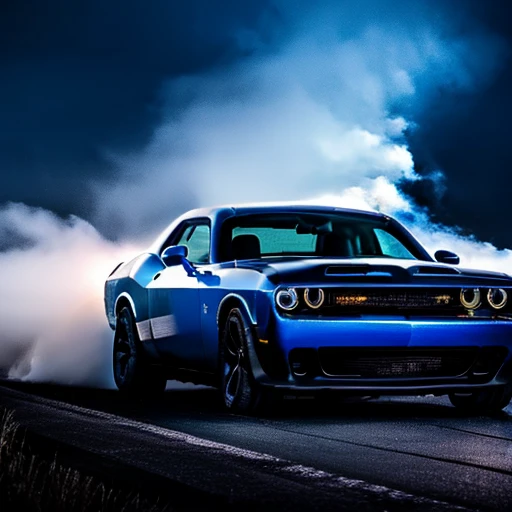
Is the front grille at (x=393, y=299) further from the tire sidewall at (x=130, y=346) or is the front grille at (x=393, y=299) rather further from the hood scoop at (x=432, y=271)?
the tire sidewall at (x=130, y=346)

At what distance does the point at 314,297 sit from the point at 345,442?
4.33ft

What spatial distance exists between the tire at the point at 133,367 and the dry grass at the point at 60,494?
538cm

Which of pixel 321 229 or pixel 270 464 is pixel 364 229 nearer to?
pixel 321 229

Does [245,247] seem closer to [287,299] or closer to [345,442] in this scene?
[287,299]

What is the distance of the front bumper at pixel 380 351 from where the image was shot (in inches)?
355

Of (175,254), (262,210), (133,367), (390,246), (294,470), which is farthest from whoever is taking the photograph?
(133,367)

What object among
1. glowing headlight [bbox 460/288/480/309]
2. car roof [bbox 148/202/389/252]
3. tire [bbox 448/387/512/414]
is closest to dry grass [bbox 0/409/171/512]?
glowing headlight [bbox 460/288/480/309]

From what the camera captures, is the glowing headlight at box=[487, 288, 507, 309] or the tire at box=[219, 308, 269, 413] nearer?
the tire at box=[219, 308, 269, 413]

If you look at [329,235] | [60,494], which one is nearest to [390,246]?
[329,235]

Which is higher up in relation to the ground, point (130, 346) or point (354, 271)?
point (354, 271)

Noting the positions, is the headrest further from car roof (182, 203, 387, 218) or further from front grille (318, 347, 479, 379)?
front grille (318, 347, 479, 379)

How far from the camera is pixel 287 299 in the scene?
29.7 ft

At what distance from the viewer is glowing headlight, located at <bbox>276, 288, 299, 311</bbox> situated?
29.6ft

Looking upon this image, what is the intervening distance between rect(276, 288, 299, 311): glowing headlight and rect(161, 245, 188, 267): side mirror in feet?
4.66
